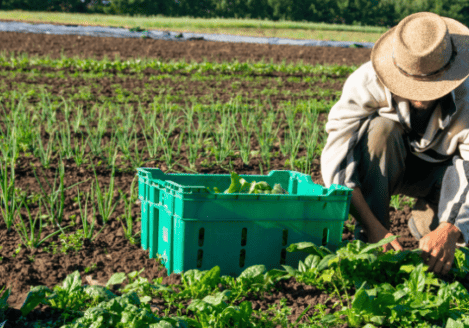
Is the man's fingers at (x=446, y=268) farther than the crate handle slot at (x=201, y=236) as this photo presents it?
Yes

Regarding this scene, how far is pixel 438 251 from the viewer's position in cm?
171

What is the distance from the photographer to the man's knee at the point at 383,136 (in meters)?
2.01

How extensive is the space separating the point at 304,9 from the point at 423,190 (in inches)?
1565

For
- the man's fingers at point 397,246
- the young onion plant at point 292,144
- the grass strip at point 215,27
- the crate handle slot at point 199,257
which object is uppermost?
the grass strip at point 215,27

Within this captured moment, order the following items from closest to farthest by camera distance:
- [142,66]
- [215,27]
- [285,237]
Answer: [285,237] → [142,66] → [215,27]

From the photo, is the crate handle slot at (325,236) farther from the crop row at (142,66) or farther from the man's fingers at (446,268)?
the crop row at (142,66)

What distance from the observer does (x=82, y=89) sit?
5.40 m

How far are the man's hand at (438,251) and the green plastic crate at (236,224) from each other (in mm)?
331

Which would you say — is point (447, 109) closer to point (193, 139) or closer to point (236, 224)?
point (236, 224)

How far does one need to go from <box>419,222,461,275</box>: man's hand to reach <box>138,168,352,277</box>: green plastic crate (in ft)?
1.09

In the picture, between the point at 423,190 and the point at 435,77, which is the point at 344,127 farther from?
the point at 423,190

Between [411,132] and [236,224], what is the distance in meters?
1.00

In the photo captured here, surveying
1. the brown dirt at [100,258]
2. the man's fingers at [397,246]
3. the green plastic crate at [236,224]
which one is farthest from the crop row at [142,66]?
the man's fingers at [397,246]

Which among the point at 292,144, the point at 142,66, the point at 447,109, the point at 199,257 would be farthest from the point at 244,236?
the point at 142,66
